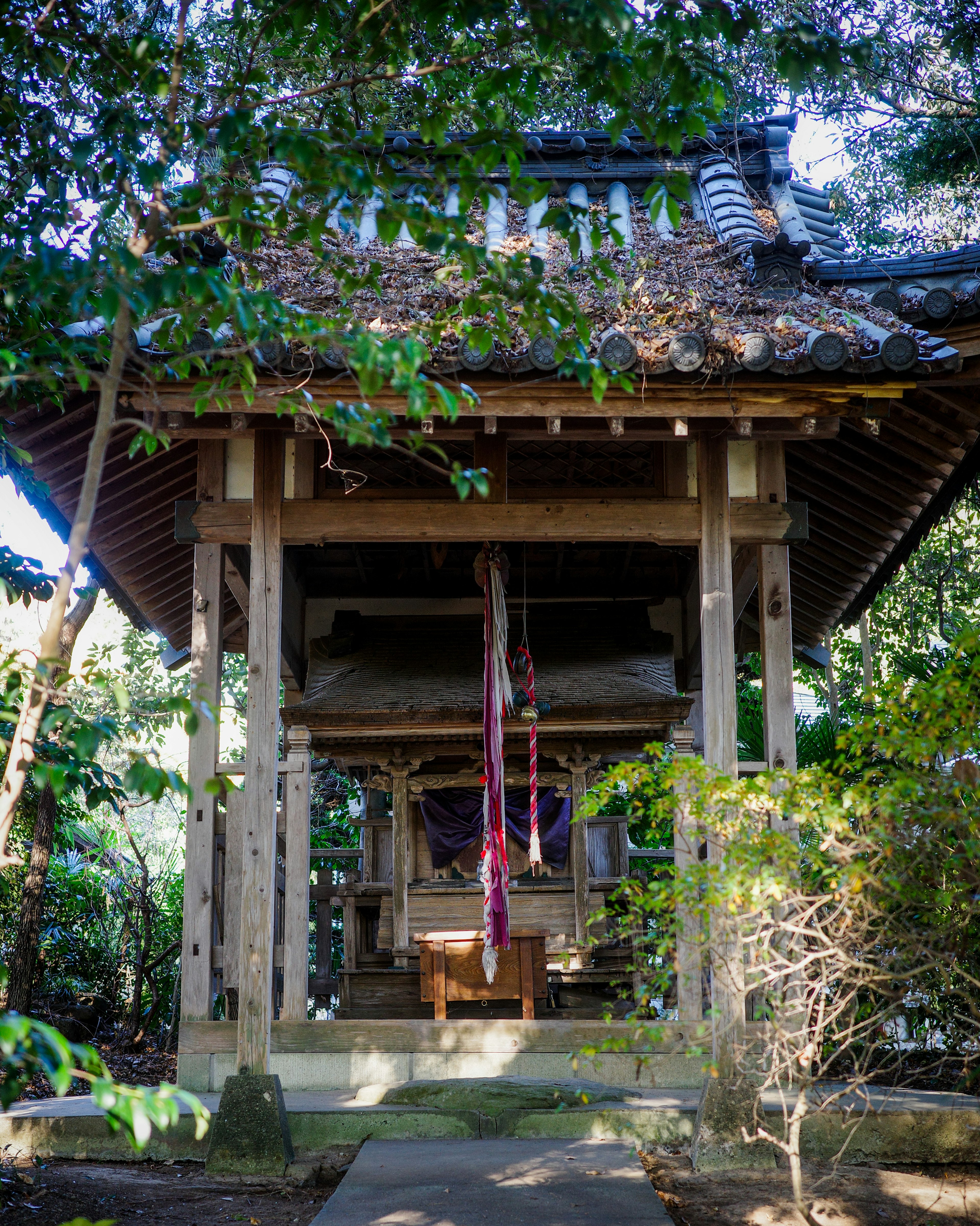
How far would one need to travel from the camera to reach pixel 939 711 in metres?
3.88

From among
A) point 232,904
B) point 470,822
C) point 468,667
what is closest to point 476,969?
point 470,822

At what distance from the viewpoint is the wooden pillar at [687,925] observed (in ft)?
13.4

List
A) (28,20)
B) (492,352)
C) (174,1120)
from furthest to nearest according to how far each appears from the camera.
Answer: (492,352), (28,20), (174,1120)

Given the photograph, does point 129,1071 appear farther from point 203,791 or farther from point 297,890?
point 203,791

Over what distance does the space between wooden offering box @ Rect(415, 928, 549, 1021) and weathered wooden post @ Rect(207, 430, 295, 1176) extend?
7.97 ft

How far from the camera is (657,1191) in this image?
477 cm

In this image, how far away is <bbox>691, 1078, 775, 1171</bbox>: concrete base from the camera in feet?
16.5

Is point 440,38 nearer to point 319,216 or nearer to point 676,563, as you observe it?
point 319,216

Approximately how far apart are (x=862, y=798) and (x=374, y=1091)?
3.43 metres

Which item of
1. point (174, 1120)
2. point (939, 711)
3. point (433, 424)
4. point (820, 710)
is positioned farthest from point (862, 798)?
point (820, 710)

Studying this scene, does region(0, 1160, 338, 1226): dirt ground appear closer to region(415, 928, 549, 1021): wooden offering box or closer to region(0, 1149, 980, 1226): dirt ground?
region(0, 1149, 980, 1226): dirt ground

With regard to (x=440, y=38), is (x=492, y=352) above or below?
below

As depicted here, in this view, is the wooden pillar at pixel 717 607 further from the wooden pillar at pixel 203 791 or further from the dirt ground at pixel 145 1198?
the dirt ground at pixel 145 1198

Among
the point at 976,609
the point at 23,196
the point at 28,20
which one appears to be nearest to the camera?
the point at 28,20
